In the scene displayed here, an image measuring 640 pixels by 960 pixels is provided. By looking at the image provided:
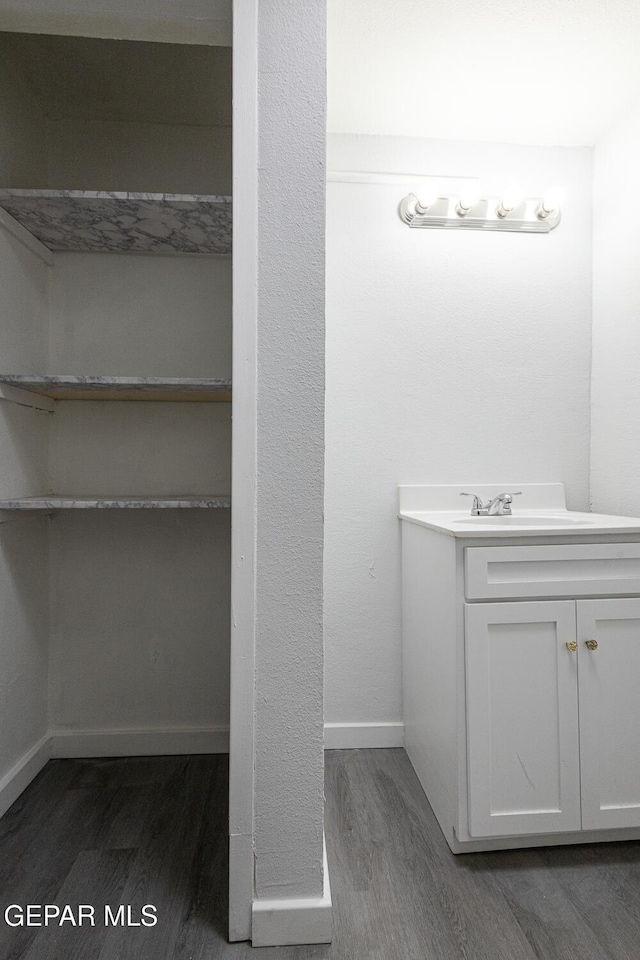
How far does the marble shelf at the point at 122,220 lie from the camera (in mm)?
1513

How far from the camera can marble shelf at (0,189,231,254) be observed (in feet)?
4.96

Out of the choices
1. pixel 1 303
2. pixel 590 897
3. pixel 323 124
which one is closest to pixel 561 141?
pixel 323 124

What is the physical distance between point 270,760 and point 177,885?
447mm

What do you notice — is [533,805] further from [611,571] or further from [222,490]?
[222,490]

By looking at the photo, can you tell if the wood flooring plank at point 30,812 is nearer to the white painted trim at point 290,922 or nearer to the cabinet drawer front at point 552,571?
the white painted trim at point 290,922

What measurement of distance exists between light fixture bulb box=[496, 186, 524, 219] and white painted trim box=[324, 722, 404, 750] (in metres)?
1.91

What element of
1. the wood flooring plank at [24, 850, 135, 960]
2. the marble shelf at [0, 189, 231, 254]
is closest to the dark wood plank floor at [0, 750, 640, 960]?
the wood flooring plank at [24, 850, 135, 960]

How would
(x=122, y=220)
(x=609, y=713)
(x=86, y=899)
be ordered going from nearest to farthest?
(x=86, y=899), (x=609, y=713), (x=122, y=220)

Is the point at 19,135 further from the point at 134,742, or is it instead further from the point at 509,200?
the point at 134,742

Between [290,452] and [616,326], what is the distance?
148 cm

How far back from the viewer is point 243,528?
1.24 meters

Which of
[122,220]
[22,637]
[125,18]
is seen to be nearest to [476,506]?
[122,220]

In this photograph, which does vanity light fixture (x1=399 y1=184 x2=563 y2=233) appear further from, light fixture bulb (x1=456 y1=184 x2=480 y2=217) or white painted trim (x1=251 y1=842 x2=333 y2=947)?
white painted trim (x1=251 y1=842 x2=333 y2=947)

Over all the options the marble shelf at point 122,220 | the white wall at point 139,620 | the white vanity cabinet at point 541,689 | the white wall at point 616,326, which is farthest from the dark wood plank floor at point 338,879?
the marble shelf at point 122,220
